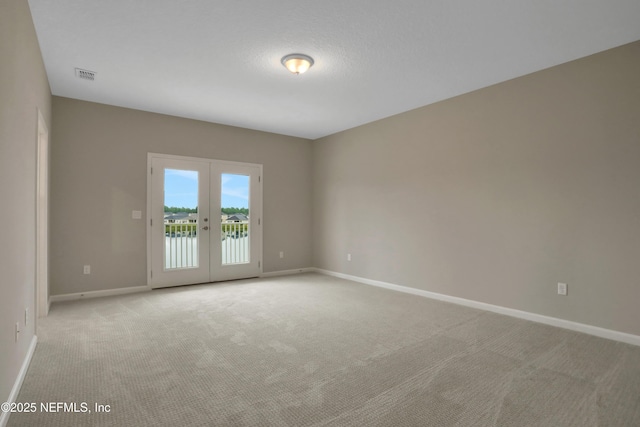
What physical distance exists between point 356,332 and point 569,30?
3.29 meters

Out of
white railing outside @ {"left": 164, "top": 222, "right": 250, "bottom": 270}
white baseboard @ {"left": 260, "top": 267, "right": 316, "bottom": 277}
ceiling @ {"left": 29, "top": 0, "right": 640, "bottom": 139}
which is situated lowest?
white baseboard @ {"left": 260, "top": 267, "right": 316, "bottom": 277}

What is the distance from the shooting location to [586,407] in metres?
2.07

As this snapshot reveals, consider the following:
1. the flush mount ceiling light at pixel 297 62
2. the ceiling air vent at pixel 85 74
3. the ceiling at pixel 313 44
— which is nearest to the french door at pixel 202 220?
the ceiling at pixel 313 44

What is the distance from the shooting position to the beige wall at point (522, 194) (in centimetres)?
317

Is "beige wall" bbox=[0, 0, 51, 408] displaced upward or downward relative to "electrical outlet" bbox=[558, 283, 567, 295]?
upward

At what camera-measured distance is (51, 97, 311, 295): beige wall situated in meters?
4.54

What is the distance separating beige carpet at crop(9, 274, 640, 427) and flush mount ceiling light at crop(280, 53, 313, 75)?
2.65 metres

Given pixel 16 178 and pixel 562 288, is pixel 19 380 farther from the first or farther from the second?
pixel 562 288

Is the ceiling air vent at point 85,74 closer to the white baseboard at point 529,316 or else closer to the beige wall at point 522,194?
the beige wall at point 522,194

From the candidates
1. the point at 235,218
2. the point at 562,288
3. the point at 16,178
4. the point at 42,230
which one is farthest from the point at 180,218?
the point at 562,288

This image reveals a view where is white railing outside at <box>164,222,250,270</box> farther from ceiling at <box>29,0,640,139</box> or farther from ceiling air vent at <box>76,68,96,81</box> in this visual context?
ceiling air vent at <box>76,68,96,81</box>

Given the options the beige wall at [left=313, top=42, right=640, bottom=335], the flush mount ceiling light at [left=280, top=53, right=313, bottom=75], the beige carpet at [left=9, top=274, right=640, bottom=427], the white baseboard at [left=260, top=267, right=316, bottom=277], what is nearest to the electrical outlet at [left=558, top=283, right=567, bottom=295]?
the beige wall at [left=313, top=42, right=640, bottom=335]

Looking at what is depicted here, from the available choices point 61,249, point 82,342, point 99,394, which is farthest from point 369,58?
point 61,249

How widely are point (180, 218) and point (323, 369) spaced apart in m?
3.80
